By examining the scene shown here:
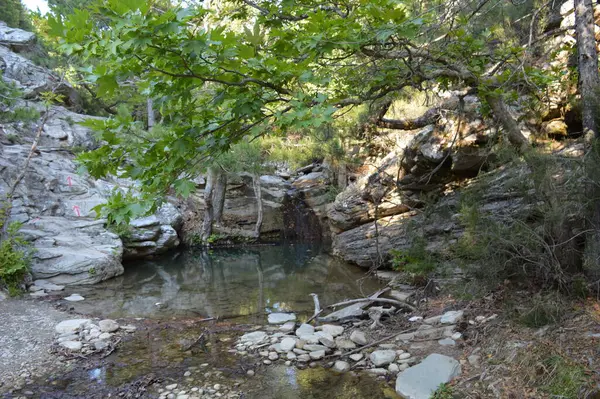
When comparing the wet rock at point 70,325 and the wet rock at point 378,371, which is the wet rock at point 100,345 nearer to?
the wet rock at point 70,325

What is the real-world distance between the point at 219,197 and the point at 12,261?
8276 millimetres

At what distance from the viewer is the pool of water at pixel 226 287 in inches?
310

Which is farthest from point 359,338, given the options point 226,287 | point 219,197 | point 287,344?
point 219,197

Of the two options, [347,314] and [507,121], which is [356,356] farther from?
[507,121]

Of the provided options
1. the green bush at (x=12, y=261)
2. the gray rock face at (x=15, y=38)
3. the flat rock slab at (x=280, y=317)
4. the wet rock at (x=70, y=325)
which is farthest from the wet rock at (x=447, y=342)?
the gray rock face at (x=15, y=38)

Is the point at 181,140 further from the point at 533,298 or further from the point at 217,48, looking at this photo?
the point at 533,298

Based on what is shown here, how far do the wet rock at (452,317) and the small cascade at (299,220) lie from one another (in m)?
10.7

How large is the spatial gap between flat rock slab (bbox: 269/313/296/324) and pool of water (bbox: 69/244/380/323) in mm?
186

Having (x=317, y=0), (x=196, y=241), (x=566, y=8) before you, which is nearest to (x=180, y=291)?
(x=196, y=241)

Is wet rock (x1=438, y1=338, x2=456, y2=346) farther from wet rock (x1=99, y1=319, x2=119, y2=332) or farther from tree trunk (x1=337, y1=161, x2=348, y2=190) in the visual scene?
tree trunk (x1=337, y1=161, x2=348, y2=190)

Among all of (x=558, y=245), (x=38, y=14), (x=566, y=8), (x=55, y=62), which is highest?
(x=55, y=62)

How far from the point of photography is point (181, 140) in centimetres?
294

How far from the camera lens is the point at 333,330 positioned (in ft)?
19.5

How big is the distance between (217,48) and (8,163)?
11906mm
